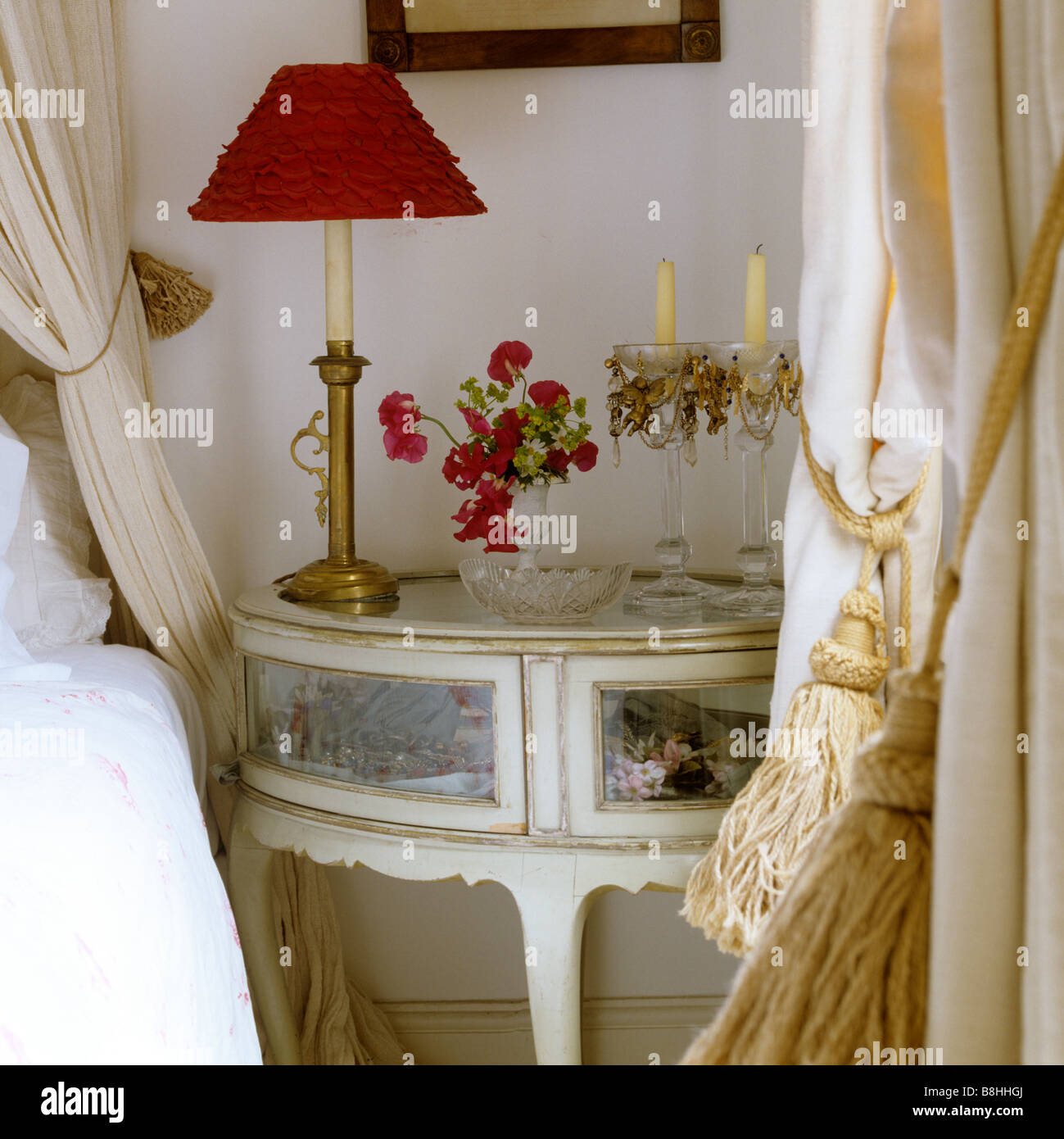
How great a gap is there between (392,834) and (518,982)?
0.75 metres

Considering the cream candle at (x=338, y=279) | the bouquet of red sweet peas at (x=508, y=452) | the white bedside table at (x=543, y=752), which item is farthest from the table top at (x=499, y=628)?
the cream candle at (x=338, y=279)

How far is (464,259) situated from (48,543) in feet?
2.58

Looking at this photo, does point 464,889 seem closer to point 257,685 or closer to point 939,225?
point 257,685

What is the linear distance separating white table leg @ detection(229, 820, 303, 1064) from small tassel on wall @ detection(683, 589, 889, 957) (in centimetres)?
82

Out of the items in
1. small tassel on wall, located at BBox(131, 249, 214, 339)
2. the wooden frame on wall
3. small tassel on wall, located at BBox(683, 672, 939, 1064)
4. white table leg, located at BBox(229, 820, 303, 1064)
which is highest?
the wooden frame on wall

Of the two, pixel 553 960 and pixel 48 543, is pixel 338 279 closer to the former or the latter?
pixel 48 543

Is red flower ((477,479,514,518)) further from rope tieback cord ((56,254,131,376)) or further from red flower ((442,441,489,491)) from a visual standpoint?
rope tieback cord ((56,254,131,376))

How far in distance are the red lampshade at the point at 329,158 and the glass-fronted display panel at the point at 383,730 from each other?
595mm

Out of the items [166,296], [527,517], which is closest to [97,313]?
[166,296]

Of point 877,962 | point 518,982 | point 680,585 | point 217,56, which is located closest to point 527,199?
point 217,56

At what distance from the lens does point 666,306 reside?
151 centimetres

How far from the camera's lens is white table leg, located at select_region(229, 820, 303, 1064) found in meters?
1.73

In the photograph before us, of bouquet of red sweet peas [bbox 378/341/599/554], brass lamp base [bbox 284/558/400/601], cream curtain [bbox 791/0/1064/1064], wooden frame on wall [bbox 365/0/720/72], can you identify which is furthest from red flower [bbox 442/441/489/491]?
cream curtain [bbox 791/0/1064/1064]

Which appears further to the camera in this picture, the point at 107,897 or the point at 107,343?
the point at 107,343
